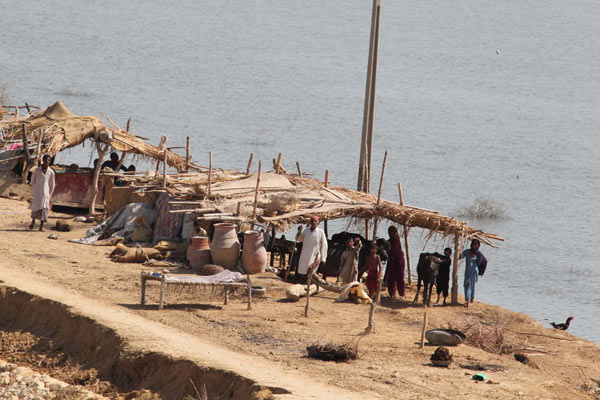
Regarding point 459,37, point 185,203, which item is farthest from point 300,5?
point 185,203

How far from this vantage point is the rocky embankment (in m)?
11.1

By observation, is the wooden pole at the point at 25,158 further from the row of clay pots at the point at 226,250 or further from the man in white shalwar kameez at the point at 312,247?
the man in white shalwar kameez at the point at 312,247

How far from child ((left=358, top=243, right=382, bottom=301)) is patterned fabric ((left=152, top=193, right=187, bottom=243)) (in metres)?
3.65

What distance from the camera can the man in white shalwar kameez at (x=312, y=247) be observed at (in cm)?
1573

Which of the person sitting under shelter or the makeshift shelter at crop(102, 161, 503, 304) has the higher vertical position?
the person sitting under shelter

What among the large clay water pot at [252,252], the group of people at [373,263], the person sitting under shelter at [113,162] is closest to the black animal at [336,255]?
the group of people at [373,263]

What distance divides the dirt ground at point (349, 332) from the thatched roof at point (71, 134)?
2.76 meters

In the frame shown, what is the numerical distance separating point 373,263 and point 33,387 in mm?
6172

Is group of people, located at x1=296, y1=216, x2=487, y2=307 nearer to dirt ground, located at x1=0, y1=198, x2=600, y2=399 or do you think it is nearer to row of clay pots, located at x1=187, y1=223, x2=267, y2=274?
dirt ground, located at x1=0, y1=198, x2=600, y2=399

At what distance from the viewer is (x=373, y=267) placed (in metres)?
15.8

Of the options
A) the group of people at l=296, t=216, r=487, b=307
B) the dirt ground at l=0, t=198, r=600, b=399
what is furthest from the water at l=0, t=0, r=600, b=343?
the dirt ground at l=0, t=198, r=600, b=399

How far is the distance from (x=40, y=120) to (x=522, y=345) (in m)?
11.7

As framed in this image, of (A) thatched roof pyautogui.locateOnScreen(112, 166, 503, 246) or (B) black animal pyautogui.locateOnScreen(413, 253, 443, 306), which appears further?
(A) thatched roof pyautogui.locateOnScreen(112, 166, 503, 246)

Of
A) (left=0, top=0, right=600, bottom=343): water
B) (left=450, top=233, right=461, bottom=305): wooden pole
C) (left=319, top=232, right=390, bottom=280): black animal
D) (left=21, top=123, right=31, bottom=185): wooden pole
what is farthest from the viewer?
(left=0, top=0, right=600, bottom=343): water
